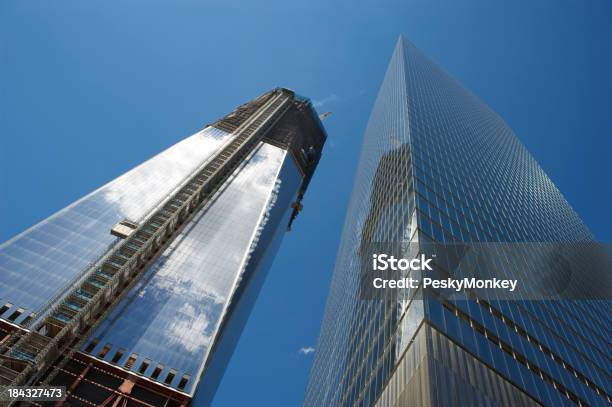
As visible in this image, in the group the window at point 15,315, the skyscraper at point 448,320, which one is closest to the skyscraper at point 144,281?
the window at point 15,315

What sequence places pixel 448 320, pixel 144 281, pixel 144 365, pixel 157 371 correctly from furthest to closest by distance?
pixel 144 281
pixel 144 365
pixel 157 371
pixel 448 320

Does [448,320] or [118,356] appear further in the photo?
[118,356]

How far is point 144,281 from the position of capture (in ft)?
174

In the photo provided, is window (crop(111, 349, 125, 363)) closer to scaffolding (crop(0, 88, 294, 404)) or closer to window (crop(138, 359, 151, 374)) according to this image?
window (crop(138, 359, 151, 374))

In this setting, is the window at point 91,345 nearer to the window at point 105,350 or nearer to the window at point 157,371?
the window at point 105,350

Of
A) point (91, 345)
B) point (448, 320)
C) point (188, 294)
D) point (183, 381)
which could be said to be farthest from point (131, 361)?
point (448, 320)

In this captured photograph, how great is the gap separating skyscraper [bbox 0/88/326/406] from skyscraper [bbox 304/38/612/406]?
15676mm

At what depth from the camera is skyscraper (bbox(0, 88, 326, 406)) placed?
4044 cm

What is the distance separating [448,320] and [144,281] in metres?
40.6

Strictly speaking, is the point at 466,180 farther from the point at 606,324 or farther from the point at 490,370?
the point at 490,370

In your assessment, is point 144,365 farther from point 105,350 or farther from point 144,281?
point 144,281

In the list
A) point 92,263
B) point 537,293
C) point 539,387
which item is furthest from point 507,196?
point 92,263

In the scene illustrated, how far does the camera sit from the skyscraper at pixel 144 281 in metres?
40.4

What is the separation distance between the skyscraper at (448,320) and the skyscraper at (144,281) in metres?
15.7
